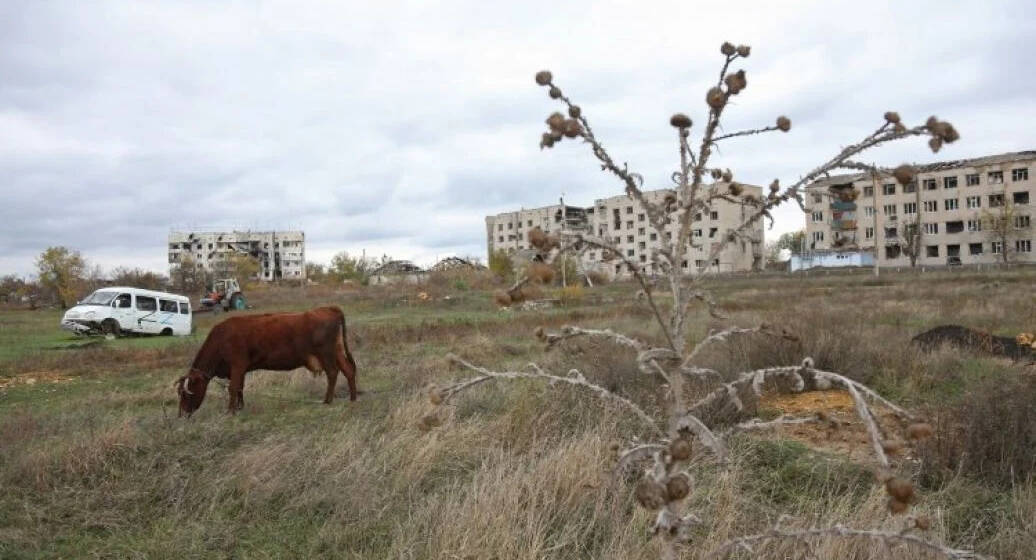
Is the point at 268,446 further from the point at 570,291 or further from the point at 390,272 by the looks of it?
the point at 390,272

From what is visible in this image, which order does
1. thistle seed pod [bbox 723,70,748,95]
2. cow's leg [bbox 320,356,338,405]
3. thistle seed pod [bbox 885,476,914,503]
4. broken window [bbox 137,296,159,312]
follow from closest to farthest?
thistle seed pod [bbox 885,476,914,503] < thistle seed pod [bbox 723,70,748,95] < cow's leg [bbox 320,356,338,405] < broken window [bbox 137,296,159,312]

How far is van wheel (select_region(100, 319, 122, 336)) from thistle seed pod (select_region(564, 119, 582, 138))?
25997 millimetres

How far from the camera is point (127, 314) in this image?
23.9 m

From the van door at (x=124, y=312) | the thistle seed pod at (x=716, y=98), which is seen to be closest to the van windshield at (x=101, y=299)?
the van door at (x=124, y=312)

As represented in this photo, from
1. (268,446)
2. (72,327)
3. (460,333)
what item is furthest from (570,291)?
(268,446)

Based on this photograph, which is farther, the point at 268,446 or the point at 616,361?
the point at 616,361

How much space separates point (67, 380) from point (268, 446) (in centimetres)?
977

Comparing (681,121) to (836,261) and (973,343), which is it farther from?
(836,261)

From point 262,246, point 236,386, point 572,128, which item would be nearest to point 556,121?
point 572,128

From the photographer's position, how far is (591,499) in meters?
4.42

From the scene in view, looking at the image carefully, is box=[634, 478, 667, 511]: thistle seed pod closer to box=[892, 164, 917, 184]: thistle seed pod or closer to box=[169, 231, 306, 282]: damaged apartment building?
box=[892, 164, 917, 184]: thistle seed pod

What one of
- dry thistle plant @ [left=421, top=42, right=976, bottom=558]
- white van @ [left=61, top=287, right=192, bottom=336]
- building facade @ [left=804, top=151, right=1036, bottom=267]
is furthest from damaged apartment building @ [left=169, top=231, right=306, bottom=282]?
dry thistle plant @ [left=421, top=42, right=976, bottom=558]

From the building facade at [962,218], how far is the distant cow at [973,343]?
57234 millimetres

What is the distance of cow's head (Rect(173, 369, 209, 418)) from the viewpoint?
8.22 metres
